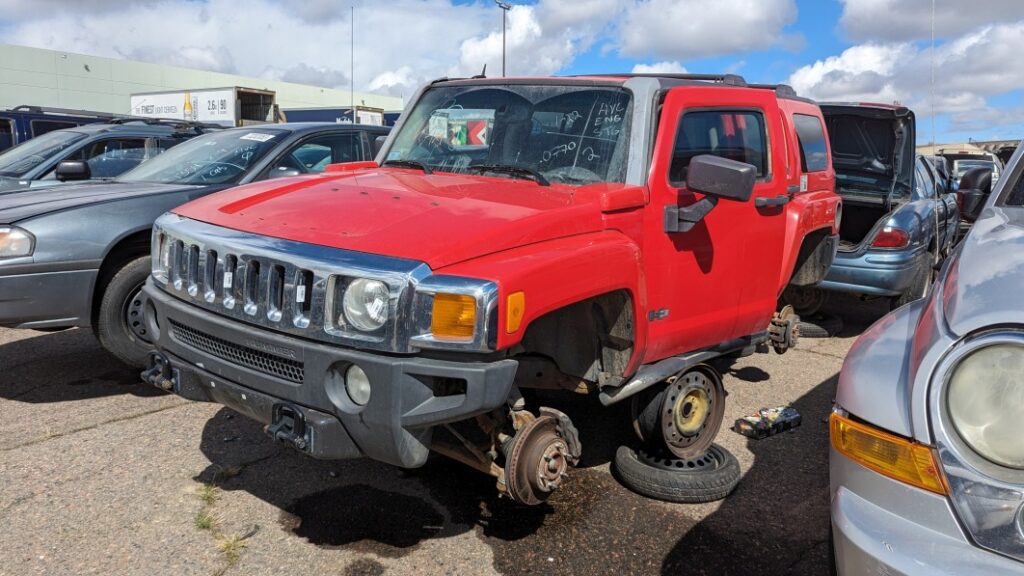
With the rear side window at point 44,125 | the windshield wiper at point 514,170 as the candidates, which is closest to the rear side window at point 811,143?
the windshield wiper at point 514,170

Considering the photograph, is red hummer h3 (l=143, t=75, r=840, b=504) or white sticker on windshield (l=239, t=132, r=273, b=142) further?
white sticker on windshield (l=239, t=132, r=273, b=142)

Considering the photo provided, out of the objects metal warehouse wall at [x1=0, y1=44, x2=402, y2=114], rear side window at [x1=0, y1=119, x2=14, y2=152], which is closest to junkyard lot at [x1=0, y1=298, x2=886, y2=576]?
rear side window at [x1=0, y1=119, x2=14, y2=152]

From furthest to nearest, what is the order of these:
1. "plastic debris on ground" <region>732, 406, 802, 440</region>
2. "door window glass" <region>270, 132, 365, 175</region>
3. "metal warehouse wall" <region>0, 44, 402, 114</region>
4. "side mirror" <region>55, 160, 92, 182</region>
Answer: "metal warehouse wall" <region>0, 44, 402, 114</region>, "side mirror" <region>55, 160, 92, 182</region>, "door window glass" <region>270, 132, 365, 175</region>, "plastic debris on ground" <region>732, 406, 802, 440</region>

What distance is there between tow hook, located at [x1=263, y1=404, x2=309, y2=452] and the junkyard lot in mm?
690

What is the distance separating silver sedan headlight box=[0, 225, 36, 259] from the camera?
4.23 m

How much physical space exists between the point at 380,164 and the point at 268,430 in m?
1.97

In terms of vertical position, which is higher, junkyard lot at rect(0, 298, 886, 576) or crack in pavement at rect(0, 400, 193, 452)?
crack in pavement at rect(0, 400, 193, 452)

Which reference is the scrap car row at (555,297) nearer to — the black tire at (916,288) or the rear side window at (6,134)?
the black tire at (916,288)

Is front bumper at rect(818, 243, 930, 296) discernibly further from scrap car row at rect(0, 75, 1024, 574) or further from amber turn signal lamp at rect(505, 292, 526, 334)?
amber turn signal lamp at rect(505, 292, 526, 334)

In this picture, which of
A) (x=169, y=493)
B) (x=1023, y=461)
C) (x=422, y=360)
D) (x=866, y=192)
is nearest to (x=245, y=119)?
(x=866, y=192)

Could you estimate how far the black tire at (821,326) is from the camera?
712 centimetres

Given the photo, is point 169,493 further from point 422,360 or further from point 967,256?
point 967,256

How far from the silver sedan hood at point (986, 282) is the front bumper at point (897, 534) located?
1.43ft

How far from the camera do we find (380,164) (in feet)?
13.8
